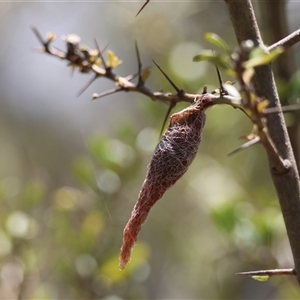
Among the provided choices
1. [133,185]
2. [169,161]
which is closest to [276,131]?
[169,161]

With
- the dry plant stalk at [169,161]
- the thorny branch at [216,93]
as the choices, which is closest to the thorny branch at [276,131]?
the thorny branch at [216,93]

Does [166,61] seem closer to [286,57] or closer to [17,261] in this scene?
[286,57]

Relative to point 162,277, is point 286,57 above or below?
above

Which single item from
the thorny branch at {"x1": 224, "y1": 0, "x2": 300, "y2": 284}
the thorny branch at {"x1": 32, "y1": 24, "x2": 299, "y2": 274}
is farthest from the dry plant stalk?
the thorny branch at {"x1": 224, "y1": 0, "x2": 300, "y2": 284}

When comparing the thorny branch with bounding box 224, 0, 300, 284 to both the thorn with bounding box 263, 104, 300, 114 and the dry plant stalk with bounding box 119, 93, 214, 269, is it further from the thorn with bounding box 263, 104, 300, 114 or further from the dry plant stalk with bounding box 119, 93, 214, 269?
the dry plant stalk with bounding box 119, 93, 214, 269

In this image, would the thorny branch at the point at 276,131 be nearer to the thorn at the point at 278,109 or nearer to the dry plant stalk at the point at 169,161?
the thorn at the point at 278,109

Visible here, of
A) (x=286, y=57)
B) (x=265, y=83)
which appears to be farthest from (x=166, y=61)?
(x=265, y=83)
